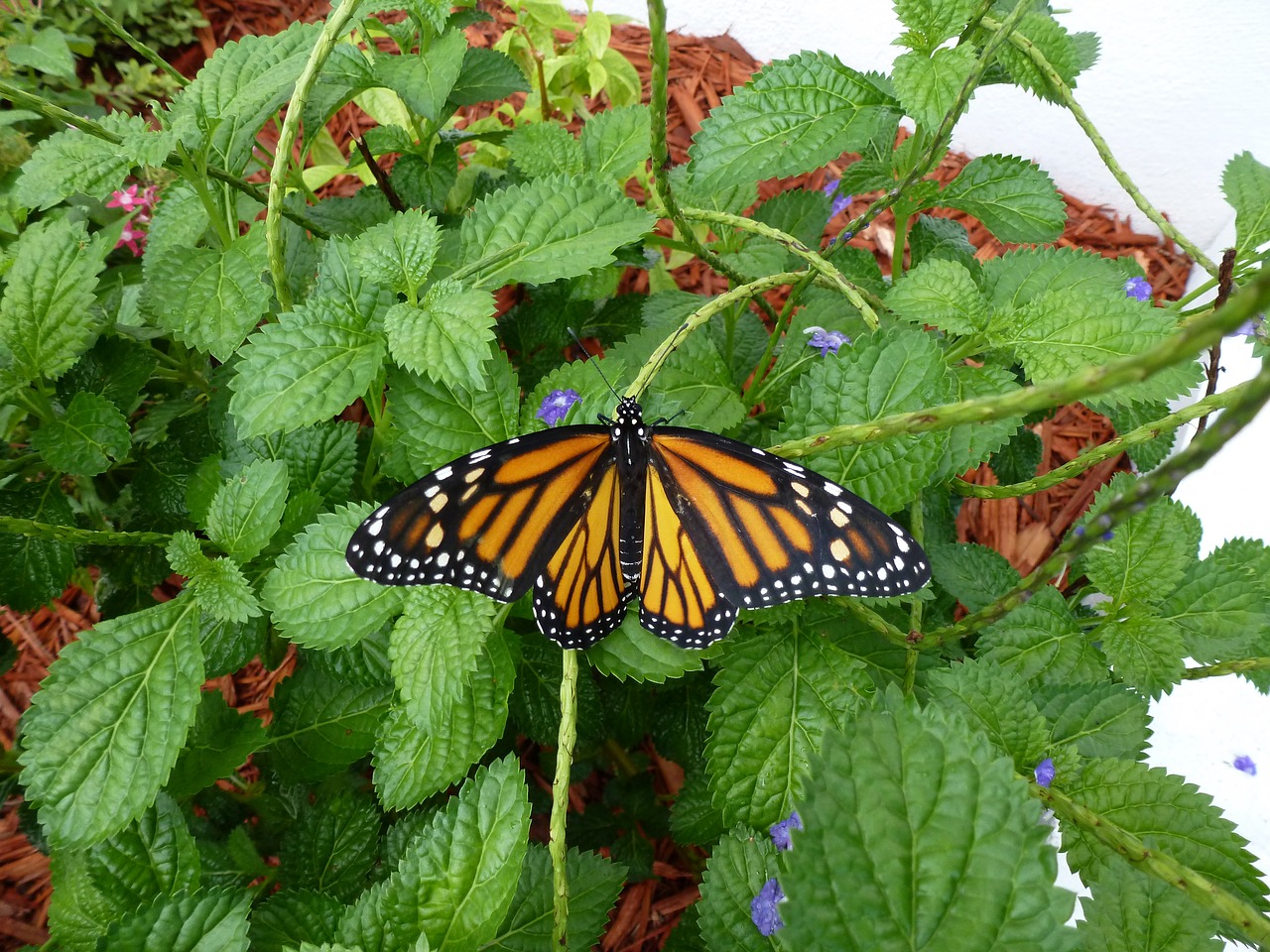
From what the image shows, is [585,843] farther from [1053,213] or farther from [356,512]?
[1053,213]

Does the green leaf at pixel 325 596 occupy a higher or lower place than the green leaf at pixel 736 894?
higher

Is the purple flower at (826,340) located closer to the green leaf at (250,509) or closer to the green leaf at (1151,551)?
the green leaf at (1151,551)

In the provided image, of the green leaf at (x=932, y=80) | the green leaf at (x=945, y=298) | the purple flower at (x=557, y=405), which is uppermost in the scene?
the green leaf at (x=932, y=80)

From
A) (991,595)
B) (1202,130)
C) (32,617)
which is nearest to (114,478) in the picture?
(32,617)

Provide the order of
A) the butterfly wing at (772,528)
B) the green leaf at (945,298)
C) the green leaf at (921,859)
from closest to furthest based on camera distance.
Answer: the green leaf at (921,859)
the butterfly wing at (772,528)
the green leaf at (945,298)

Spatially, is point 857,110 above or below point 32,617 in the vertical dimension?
above

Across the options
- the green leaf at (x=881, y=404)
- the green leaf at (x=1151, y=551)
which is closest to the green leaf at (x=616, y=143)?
the green leaf at (x=881, y=404)
